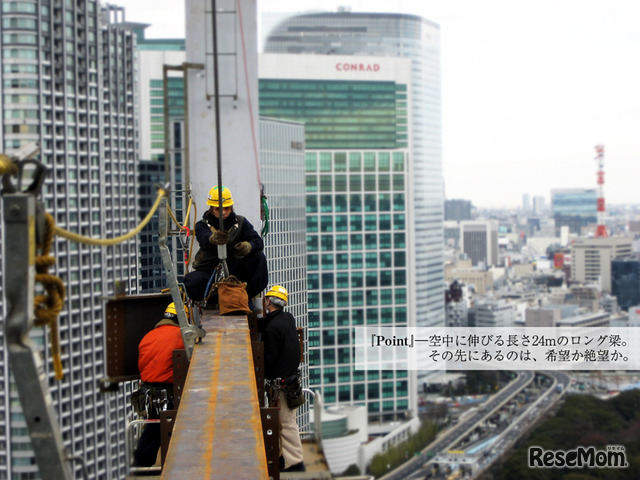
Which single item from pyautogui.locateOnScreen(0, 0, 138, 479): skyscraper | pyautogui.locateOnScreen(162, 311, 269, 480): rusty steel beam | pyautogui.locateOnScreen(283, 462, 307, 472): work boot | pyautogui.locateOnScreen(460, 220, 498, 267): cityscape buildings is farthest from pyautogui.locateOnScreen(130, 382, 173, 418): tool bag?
pyautogui.locateOnScreen(460, 220, 498, 267): cityscape buildings

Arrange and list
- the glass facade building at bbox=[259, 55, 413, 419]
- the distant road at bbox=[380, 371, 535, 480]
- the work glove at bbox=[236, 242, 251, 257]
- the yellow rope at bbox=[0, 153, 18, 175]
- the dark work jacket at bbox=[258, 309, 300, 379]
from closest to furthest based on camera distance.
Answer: the yellow rope at bbox=[0, 153, 18, 175]
the dark work jacket at bbox=[258, 309, 300, 379]
the work glove at bbox=[236, 242, 251, 257]
the distant road at bbox=[380, 371, 535, 480]
the glass facade building at bbox=[259, 55, 413, 419]

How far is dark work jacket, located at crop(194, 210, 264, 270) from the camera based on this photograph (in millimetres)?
4852

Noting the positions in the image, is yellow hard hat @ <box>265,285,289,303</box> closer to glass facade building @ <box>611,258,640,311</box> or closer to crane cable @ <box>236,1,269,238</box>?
crane cable @ <box>236,1,269,238</box>

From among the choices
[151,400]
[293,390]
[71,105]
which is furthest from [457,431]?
[151,400]

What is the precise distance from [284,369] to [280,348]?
0.34 feet

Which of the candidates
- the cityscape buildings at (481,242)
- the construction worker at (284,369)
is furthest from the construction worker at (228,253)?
the cityscape buildings at (481,242)

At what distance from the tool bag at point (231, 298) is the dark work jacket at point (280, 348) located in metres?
0.20

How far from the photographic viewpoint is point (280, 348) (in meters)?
4.43

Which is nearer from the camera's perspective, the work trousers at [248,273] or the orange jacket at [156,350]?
the orange jacket at [156,350]

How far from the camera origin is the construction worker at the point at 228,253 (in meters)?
4.76

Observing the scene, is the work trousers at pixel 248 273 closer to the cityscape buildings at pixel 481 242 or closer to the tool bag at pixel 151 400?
the tool bag at pixel 151 400

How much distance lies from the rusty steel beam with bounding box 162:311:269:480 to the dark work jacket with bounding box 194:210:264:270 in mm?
917

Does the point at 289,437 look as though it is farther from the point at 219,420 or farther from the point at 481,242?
the point at 481,242

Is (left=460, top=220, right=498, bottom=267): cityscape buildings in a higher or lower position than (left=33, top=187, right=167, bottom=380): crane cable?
lower
